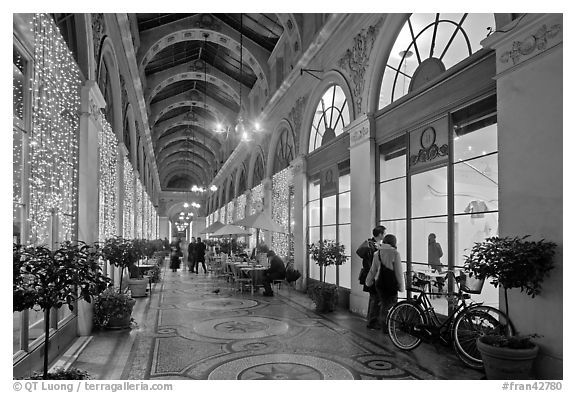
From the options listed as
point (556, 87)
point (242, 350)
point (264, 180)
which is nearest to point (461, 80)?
point (556, 87)

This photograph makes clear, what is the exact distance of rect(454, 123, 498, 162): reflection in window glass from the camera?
5.72 meters

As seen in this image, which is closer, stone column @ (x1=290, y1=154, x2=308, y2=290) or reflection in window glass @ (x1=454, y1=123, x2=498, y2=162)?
reflection in window glass @ (x1=454, y1=123, x2=498, y2=162)

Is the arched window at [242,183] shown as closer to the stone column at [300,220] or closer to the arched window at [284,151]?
the arched window at [284,151]

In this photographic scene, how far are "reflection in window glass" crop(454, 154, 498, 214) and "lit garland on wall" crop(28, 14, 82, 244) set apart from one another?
4.94 m

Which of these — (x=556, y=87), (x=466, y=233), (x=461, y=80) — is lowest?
(x=466, y=233)

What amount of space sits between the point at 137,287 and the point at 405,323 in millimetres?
7038

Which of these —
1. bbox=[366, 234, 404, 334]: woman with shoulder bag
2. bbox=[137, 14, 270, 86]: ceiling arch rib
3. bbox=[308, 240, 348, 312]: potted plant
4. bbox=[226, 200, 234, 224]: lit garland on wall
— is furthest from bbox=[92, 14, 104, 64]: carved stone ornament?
bbox=[226, 200, 234, 224]: lit garland on wall

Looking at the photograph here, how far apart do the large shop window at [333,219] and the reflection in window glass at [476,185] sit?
12.3 ft

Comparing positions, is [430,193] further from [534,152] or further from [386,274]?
[534,152]

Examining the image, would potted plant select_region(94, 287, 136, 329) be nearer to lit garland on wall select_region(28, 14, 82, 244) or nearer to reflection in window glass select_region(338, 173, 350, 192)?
lit garland on wall select_region(28, 14, 82, 244)
